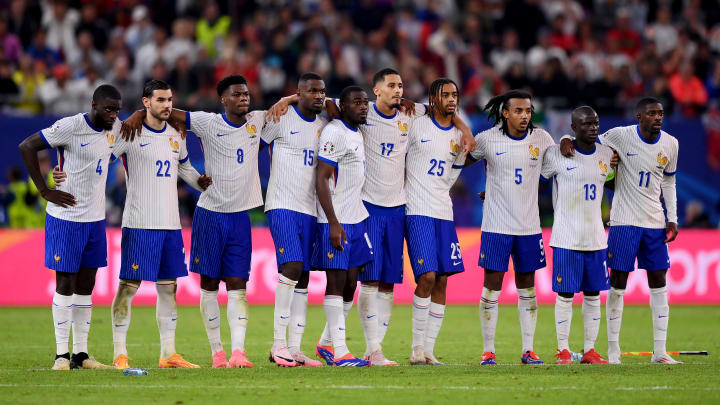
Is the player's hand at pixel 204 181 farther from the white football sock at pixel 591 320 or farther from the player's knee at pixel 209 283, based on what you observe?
the white football sock at pixel 591 320

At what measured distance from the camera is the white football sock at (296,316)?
11016 mm

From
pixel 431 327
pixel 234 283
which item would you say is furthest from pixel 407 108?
pixel 234 283

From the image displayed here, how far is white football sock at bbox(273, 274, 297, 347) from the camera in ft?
35.0

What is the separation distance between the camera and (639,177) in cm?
1160

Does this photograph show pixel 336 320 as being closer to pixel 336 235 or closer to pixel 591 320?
pixel 336 235

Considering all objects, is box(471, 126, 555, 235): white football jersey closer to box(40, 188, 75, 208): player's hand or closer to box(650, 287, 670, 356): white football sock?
box(650, 287, 670, 356): white football sock

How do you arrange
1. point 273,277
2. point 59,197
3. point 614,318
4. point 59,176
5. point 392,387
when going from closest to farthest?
point 392,387 → point 59,197 → point 59,176 → point 614,318 → point 273,277

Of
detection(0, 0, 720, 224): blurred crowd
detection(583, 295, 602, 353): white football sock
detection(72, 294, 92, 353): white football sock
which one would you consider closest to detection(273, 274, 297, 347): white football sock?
detection(72, 294, 92, 353): white football sock

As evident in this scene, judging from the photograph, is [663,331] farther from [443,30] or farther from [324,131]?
[443,30]

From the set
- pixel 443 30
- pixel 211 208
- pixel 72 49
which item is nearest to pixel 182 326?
pixel 211 208

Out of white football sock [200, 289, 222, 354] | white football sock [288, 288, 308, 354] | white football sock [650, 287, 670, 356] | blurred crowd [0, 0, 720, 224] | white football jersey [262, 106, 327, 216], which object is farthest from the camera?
blurred crowd [0, 0, 720, 224]

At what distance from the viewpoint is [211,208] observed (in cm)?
1084

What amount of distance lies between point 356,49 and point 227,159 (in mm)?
13076

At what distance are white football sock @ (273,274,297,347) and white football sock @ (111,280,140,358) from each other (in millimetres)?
1415
